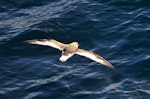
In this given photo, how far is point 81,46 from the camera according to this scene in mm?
20562

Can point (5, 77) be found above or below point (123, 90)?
above

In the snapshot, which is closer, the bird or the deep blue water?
the deep blue water

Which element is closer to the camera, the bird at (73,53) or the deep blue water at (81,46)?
the deep blue water at (81,46)

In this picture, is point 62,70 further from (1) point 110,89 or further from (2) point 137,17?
(2) point 137,17

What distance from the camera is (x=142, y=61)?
61.7ft

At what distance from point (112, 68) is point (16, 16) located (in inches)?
330

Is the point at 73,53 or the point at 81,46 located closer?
the point at 73,53

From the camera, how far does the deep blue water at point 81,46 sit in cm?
1742

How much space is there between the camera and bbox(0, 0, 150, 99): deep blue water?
17422 millimetres

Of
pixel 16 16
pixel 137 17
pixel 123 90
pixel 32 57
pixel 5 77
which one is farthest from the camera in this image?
pixel 16 16

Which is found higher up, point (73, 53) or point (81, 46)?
point (81, 46)

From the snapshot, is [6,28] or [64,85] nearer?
[64,85]

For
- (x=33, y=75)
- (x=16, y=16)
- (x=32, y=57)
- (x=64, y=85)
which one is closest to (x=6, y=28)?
(x=16, y=16)

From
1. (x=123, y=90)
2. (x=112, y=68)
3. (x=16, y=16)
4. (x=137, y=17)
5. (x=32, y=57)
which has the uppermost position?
(x=16, y=16)
